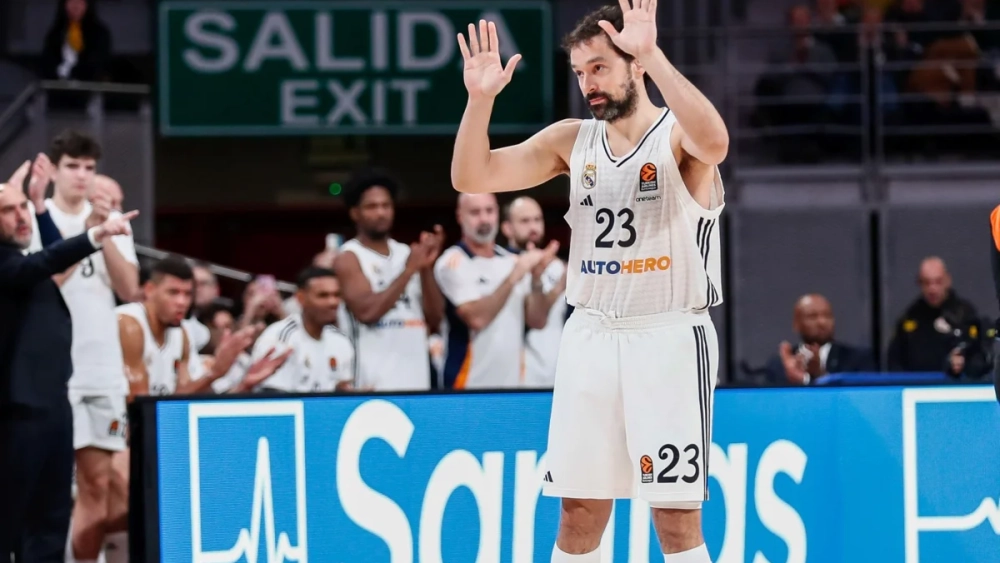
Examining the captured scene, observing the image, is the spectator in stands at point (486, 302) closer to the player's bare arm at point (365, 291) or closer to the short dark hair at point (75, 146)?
the player's bare arm at point (365, 291)

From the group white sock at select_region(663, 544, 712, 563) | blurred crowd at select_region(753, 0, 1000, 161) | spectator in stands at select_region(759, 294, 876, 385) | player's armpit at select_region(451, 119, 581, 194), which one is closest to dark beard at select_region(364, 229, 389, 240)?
spectator in stands at select_region(759, 294, 876, 385)

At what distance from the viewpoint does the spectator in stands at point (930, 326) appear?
11.3 metres

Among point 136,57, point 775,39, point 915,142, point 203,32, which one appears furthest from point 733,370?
point 136,57

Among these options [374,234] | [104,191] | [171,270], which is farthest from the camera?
[374,234]

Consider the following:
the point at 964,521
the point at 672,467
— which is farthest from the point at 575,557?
the point at 964,521

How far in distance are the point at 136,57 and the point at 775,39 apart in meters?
7.66

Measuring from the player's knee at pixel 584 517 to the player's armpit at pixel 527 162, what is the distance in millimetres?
1133

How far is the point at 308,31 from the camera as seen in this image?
12906 mm

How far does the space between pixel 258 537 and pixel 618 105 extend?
102 inches

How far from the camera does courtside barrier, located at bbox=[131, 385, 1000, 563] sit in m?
6.38

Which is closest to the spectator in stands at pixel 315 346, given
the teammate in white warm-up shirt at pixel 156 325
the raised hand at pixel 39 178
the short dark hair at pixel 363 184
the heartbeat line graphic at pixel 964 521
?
the teammate in white warm-up shirt at pixel 156 325

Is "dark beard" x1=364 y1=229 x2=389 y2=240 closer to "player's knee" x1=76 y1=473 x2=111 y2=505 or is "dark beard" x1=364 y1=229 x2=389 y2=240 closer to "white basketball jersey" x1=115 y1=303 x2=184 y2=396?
"white basketball jersey" x1=115 y1=303 x2=184 y2=396

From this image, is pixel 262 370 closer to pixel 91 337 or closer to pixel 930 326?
pixel 91 337

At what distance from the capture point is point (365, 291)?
8.41m
